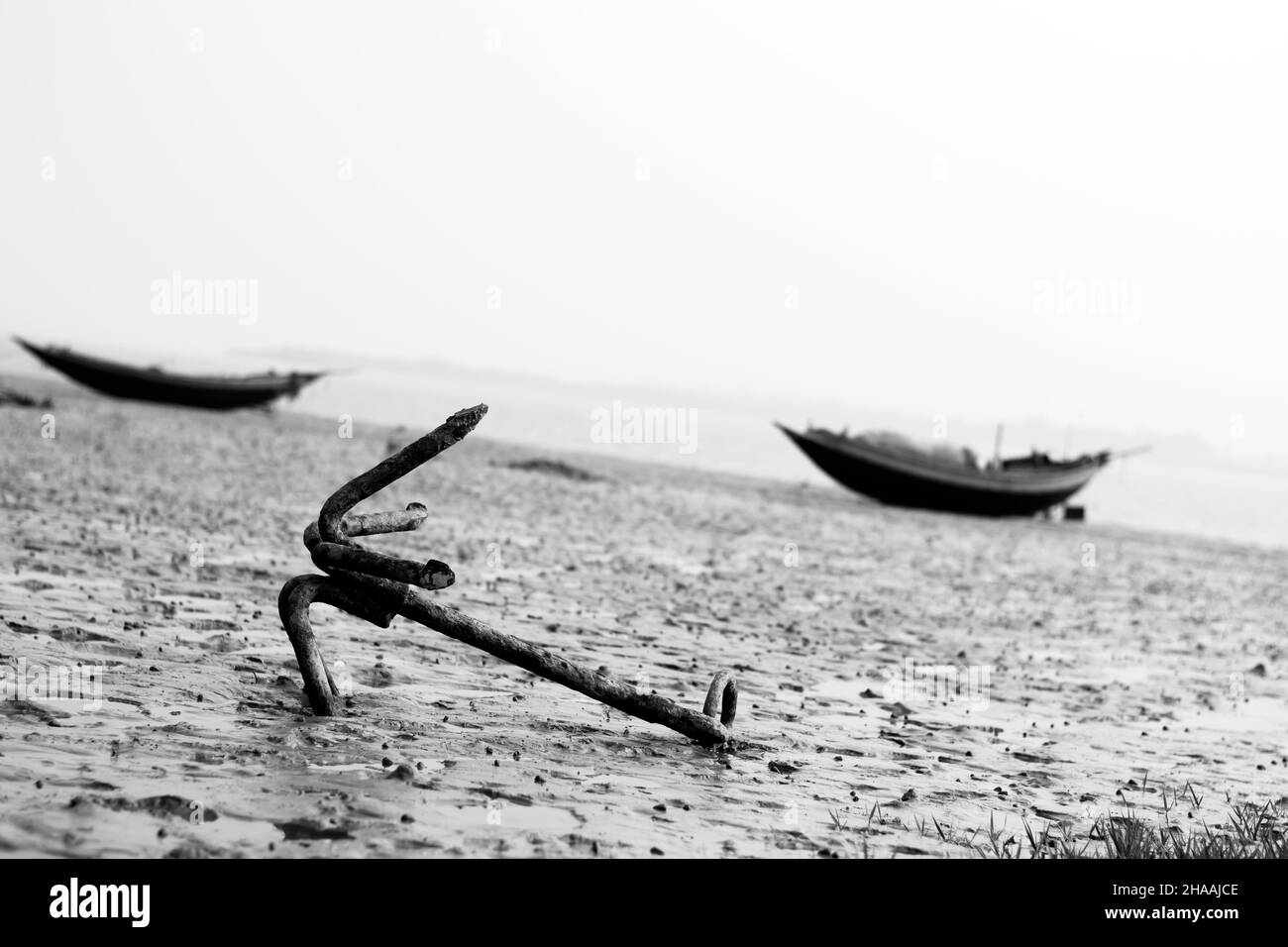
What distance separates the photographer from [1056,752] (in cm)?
647

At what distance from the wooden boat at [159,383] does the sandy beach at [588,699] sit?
59.4ft

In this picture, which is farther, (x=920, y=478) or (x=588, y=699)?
(x=920, y=478)

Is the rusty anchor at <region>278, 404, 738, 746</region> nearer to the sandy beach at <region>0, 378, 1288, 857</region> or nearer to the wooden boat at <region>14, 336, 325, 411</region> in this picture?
the sandy beach at <region>0, 378, 1288, 857</region>

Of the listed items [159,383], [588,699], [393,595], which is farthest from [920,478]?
[393,595]

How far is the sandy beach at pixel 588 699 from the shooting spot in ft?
13.8

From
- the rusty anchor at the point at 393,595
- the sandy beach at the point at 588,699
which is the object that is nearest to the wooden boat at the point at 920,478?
the sandy beach at the point at 588,699

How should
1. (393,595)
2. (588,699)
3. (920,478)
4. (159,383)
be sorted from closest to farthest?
(393,595), (588,699), (920,478), (159,383)

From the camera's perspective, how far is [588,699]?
21.4 ft

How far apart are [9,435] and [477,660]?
48.0 ft

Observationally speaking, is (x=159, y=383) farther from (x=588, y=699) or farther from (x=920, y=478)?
(x=588, y=699)

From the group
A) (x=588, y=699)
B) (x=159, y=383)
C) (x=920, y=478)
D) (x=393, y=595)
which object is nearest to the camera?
(x=393, y=595)

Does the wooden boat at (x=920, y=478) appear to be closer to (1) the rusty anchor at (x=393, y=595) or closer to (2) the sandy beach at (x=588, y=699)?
(2) the sandy beach at (x=588, y=699)

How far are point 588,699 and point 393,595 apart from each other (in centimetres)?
186
